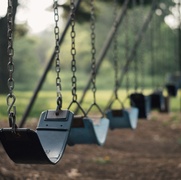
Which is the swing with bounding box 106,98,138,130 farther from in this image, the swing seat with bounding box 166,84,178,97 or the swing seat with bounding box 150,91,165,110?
the swing seat with bounding box 166,84,178,97

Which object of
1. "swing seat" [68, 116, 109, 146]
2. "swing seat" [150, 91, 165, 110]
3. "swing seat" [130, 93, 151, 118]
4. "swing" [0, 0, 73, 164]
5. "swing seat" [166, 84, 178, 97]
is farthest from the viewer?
"swing seat" [166, 84, 178, 97]

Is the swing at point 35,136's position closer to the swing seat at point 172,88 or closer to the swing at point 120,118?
the swing at point 120,118

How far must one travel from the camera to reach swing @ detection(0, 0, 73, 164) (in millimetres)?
2082

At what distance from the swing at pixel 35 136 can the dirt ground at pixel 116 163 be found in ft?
5.64

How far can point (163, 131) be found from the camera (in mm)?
9570

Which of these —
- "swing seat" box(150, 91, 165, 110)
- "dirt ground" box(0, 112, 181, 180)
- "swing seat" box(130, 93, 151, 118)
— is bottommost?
"dirt ground" box(0, 112, 181, 180)

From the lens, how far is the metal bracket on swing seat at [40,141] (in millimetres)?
2102

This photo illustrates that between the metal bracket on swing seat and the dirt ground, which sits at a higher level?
the metal bracket on swing seat

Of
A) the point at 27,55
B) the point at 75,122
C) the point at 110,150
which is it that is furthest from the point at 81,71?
the point at 75,122

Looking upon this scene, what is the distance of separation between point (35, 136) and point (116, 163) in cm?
372

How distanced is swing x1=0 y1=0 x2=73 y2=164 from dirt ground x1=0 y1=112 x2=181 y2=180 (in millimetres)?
1720

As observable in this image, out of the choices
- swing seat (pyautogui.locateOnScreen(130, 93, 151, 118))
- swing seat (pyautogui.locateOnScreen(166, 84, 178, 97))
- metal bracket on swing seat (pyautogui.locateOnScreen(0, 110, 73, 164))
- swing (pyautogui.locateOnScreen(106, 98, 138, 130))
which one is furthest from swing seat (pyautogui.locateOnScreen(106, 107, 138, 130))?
swing seat (pyautogui.locateOnScreen(166, 84, 178, 97))

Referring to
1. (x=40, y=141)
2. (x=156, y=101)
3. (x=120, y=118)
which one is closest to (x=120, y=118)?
(x=120, y=118)

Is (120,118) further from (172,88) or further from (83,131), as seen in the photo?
(172,88)
